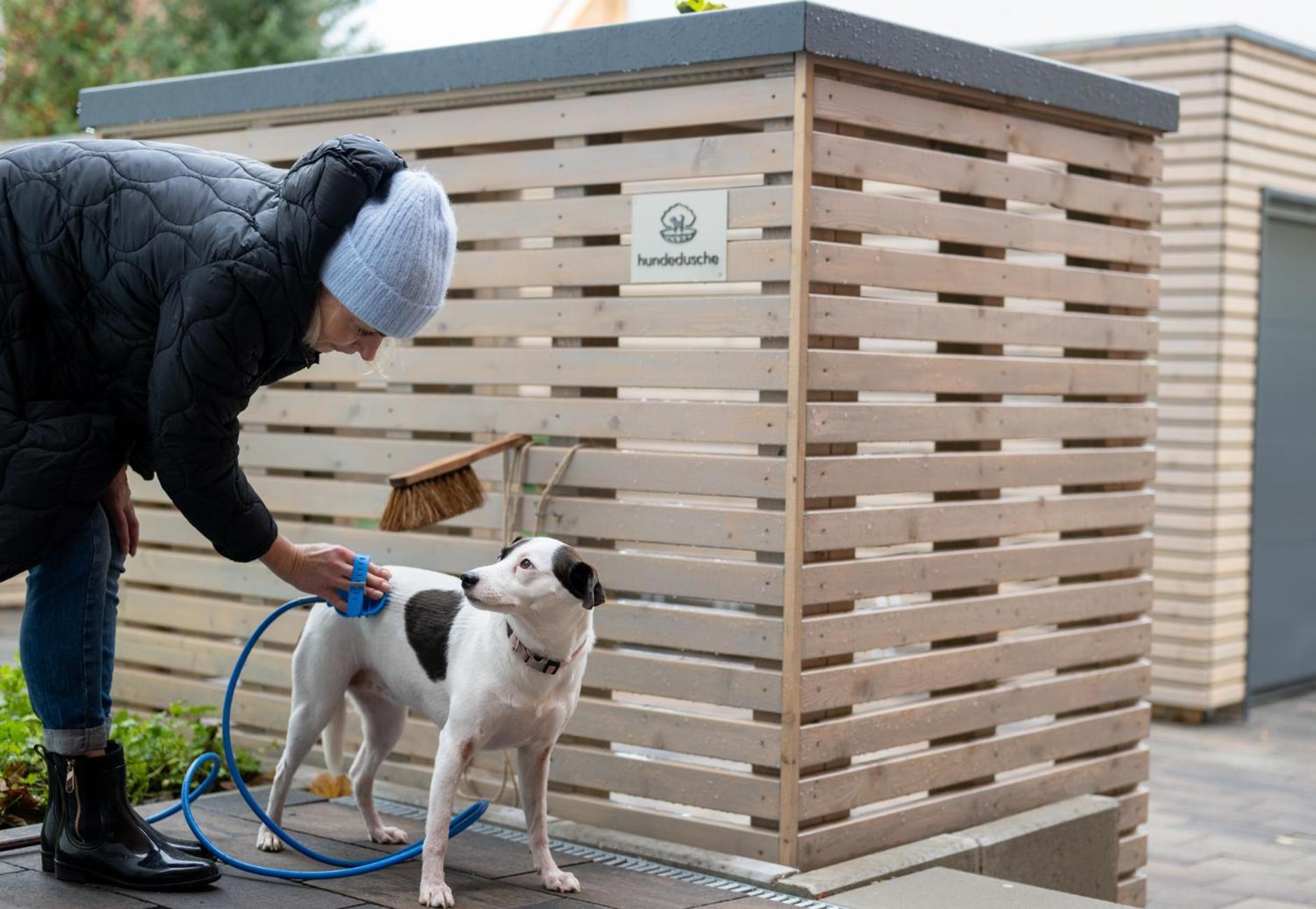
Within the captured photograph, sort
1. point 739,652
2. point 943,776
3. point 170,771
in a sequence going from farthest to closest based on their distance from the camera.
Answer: point 170,771
point 943,776
point 739,652

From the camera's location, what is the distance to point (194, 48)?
77.3ft

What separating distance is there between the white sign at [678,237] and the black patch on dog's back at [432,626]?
45.0 inches

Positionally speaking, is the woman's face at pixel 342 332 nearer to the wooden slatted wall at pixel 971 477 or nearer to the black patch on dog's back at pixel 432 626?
the black patch on dog's back at pixel 432 626

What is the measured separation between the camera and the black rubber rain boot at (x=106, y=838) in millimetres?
3979

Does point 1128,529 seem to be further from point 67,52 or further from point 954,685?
point 67,52


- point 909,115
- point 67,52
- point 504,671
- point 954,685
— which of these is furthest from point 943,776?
point 67,52

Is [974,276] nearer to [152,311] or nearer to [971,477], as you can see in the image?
[971,477]

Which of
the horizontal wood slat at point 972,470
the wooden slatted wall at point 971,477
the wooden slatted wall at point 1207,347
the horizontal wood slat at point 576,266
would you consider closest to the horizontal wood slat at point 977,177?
the wooden slatted wall at point 971,477

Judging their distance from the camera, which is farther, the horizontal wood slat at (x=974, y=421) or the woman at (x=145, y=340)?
the horizontal wood slat at (x=974, y=421)

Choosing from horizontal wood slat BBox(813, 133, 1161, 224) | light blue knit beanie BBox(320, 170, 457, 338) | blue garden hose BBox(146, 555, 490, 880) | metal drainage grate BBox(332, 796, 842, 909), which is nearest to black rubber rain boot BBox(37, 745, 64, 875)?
blue garden hose BBox(146, 555, 490, 880)

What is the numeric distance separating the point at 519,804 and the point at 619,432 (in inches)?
48.2

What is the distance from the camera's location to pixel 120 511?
409cm

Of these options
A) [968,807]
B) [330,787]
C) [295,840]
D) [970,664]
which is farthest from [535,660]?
[968,807]

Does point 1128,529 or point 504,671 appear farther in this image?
point 1128,529
